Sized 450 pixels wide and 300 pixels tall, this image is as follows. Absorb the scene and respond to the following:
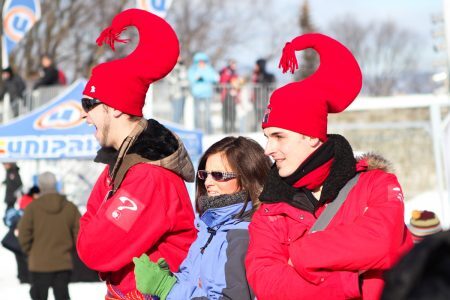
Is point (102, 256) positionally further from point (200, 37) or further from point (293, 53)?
point (200, 37)

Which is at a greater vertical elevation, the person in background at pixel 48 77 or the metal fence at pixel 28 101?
the person in background at pixel 48 77

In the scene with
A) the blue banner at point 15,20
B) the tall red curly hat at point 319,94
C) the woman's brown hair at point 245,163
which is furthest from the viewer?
the blue banner at point 15,20

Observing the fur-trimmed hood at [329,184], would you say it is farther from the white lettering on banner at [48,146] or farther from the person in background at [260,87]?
the person in background at [260,87]

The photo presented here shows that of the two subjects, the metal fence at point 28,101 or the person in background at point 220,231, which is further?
the metal fence at point 28,101

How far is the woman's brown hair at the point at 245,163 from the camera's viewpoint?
11.9 feet

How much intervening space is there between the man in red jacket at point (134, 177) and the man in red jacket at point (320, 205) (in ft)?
2.03

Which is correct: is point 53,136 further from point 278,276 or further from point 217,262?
point 278,276

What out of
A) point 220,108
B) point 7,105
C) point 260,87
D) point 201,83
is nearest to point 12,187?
point 201,83

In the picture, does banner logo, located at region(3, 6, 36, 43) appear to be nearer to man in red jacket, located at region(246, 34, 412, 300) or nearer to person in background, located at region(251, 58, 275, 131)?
person in background, located at region(251, 58, 275, 131)

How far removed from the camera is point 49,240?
8.60 meters

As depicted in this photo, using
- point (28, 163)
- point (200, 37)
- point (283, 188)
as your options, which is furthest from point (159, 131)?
point (200, 37)

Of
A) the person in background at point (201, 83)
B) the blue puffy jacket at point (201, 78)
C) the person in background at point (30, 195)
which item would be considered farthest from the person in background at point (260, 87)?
the person in background at point (30, 195)

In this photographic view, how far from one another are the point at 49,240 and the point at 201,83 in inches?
356

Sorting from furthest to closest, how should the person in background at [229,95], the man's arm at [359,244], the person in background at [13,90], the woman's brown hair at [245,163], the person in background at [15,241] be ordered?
the person in background at [13,90] → the person in background at [229,95] → the person in background at [15,241] → the woman's brown hair at [245,163] → the man's arm at [359,244]
